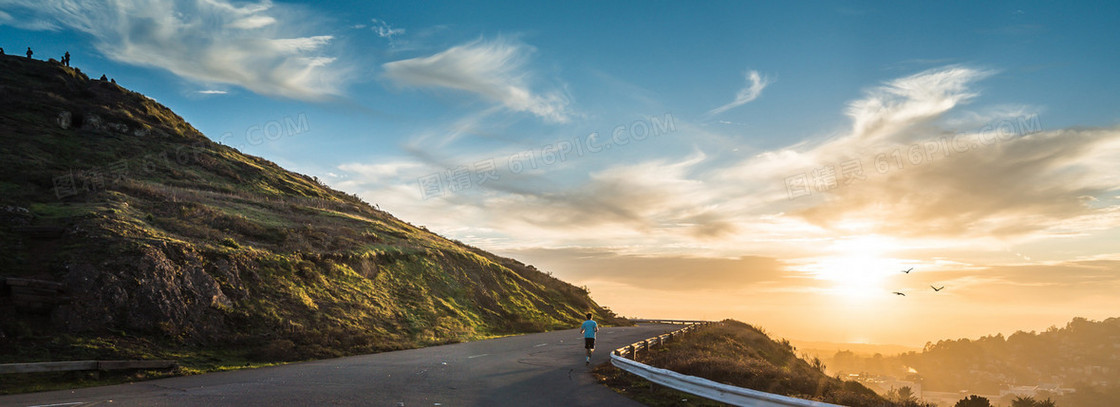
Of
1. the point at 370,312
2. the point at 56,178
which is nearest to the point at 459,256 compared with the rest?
the point at 370,312

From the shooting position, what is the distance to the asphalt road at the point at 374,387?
12109 mm

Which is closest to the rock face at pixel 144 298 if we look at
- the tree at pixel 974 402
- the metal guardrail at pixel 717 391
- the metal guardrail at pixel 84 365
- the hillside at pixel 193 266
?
the hillside at pixel 193 266

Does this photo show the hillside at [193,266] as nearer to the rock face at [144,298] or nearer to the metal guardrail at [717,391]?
the rock face at [144,298]

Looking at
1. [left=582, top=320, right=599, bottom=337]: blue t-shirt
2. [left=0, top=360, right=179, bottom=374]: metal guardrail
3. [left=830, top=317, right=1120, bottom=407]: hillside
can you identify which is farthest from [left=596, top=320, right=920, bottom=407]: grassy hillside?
[left=830, top=317, right=1120, bottom=407]: hillside

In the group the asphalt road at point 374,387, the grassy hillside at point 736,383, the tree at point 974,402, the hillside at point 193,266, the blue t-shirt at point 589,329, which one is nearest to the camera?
the asphalt road at point 374,387

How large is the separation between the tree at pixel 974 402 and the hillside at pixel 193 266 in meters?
22.8

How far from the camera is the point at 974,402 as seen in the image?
15.5 meters

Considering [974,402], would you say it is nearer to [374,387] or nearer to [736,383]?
[736,383]

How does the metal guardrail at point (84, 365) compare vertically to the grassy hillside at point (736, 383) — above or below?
below

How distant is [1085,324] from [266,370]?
114m

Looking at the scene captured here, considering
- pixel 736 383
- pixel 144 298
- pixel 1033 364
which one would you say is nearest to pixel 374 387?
pixel 736 383

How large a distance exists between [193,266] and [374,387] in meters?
16.2

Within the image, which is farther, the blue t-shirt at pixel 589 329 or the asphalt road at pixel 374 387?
the blue t-shirt at pixel 589 329

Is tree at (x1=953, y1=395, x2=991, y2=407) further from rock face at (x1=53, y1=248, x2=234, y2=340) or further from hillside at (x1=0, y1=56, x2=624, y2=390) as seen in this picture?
rock face at (x1=53, y1=248, x2=234, y2=340)
